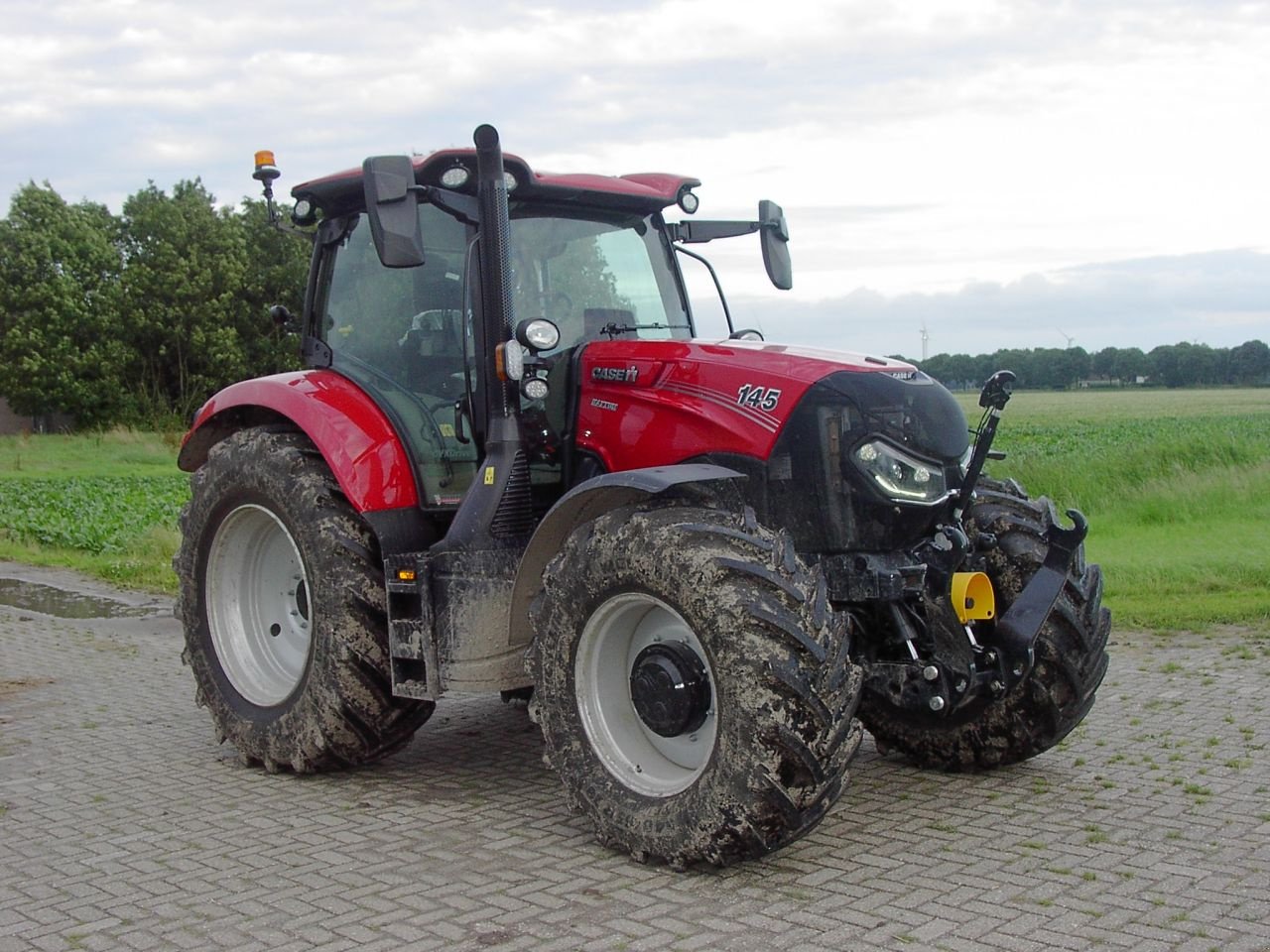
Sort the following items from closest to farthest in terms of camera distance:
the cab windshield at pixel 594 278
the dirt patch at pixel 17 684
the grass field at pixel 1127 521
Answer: the cab windshield at pixel 594 278 < the dirt patch at pixel 17 684 < the grass field at pixel 1127 521

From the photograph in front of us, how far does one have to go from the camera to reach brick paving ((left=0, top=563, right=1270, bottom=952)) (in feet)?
14.0

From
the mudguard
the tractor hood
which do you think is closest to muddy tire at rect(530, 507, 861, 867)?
the mudguard

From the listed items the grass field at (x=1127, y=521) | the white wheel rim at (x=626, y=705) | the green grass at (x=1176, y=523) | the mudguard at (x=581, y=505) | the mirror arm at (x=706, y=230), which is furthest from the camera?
the grass field at (x=1127, y=521)

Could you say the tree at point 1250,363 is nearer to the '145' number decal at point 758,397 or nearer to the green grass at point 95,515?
the green grass at point 95,515

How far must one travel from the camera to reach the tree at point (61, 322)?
156 feet

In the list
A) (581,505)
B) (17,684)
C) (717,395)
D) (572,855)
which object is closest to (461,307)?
(581,505)

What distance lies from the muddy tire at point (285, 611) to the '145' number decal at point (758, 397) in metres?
1.90

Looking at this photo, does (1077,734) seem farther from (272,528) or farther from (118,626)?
(118,626)

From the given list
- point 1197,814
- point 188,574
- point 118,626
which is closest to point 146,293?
point 118,626

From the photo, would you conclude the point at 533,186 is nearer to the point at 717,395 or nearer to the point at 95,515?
the point at 717,395

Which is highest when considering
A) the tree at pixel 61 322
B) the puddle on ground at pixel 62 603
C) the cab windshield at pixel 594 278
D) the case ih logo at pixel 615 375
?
the tree at pixel 61 322

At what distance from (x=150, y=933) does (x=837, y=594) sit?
258 cm

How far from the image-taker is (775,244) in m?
6.96

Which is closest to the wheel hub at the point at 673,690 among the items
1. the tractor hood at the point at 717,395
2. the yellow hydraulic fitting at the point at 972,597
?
the tractor hood at the point at 717,395
